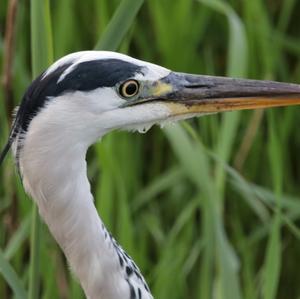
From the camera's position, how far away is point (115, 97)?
1.53m

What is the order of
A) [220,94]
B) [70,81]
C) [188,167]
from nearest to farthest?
[70,81] < [220,94] < [188,167]

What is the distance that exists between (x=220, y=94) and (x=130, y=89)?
15 centimetres

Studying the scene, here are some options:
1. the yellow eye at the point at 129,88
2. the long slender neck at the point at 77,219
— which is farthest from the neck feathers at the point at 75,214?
the yellow eye at the point at 129,88

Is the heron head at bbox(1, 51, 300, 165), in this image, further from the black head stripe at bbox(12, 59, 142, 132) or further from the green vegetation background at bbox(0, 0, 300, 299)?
the green vegetation background at bbox(0, 0, 300, 299)

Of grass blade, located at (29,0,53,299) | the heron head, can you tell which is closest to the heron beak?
the heron head

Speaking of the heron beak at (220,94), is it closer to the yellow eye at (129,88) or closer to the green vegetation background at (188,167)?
the yellow eye at (129,88)

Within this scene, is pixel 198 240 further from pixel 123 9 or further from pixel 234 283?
pixel 123 9

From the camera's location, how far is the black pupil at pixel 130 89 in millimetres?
1543

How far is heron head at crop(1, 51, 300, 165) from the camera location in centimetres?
149

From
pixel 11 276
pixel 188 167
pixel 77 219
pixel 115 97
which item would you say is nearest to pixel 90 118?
pixel 115 97

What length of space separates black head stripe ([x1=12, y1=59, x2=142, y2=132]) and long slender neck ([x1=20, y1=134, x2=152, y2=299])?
→ 0.04 meters

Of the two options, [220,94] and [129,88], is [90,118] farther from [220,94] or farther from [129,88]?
[220,94]

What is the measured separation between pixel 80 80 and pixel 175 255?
85cm

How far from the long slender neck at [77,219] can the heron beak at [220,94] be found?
18 centimetres
